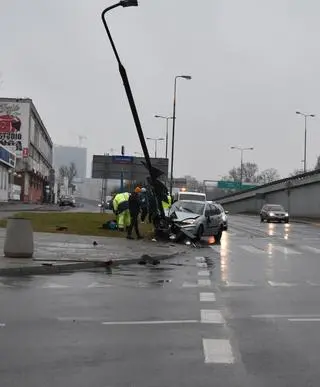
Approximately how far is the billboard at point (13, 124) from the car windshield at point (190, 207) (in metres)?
57.2

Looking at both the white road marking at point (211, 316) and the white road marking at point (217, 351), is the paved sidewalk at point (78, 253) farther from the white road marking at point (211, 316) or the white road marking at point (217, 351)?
the white road marking at point (217, 351)

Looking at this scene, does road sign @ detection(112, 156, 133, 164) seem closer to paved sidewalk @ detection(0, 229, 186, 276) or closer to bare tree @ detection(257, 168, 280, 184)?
paved sidewalk @ detection(0, 229, 186, 276)

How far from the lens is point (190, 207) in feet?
80.9

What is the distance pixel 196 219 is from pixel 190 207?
1504 mm

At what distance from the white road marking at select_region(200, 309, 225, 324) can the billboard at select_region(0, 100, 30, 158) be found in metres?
72.8

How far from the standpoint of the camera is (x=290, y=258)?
57.7 feet

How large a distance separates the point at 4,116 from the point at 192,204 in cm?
5908

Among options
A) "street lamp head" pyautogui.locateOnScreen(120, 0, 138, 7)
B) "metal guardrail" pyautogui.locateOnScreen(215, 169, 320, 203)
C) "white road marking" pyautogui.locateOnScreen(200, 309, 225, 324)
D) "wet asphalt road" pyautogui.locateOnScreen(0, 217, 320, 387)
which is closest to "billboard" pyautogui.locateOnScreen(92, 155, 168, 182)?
"street lamp head" pyautogui.locateOnScreen(120, 0, 138, 7)

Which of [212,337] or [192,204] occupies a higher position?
[192,204]

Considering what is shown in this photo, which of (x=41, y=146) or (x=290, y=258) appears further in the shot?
(x=41, y=146)

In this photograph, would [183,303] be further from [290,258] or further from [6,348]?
[290,258]

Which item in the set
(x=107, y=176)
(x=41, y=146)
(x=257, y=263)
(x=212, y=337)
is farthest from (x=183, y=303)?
(x=41, y=146)

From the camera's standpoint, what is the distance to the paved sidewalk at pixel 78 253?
13180mm

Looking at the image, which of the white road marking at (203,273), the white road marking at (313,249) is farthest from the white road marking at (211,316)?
the white road marking at (313,249)
